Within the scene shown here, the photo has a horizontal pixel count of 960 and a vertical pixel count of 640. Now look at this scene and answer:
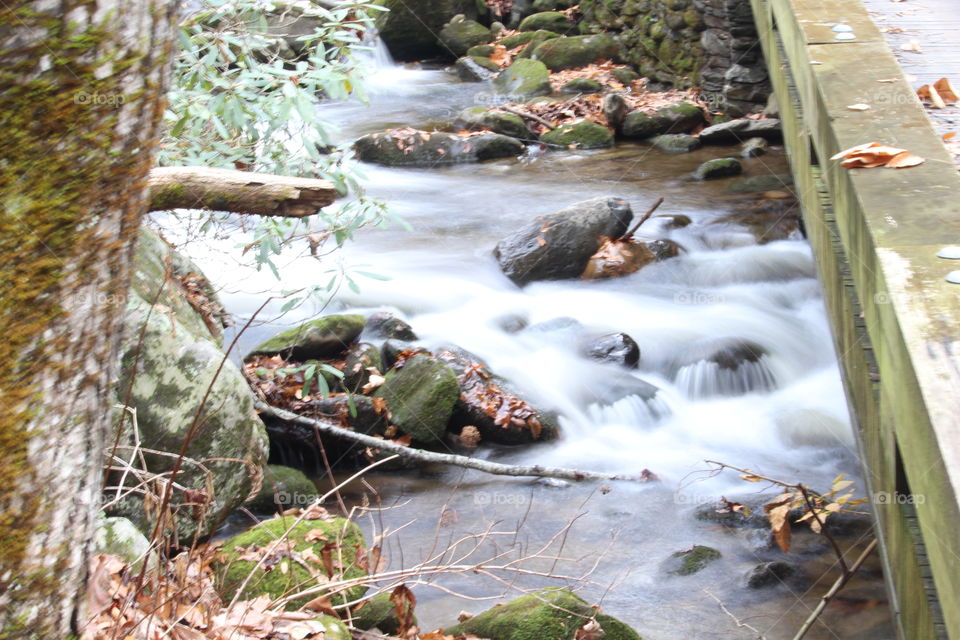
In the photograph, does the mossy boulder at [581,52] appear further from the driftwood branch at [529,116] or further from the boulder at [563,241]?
the boulder at [563,241]

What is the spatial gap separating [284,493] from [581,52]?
1182cm

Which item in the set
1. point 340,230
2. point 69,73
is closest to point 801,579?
point 340,230

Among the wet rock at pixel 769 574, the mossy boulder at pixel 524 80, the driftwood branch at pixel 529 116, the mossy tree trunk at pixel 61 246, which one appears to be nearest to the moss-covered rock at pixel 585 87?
the mossy boulder at pixel 524 80

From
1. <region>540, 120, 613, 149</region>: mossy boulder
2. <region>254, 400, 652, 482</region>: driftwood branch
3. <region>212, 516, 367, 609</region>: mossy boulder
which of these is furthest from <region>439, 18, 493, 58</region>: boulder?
<region>212, 516, 367, 609</region>: mossy boulder

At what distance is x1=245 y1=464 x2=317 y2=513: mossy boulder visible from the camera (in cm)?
529

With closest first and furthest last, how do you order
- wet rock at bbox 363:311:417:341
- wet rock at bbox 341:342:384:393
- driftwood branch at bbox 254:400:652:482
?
driftwood branch at bbox 254:400:652:482
wet rock at bbox 341:342:384:393
wet rock at bbox 363:311:417:341

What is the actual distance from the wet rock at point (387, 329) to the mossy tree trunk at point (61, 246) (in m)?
5.34

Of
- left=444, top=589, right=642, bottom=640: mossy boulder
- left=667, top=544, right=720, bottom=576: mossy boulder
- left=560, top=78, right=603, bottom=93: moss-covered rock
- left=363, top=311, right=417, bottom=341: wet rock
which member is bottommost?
left=363, top=311, right=417, bottom=341: wet rock

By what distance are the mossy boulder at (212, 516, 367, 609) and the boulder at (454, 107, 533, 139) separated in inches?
359

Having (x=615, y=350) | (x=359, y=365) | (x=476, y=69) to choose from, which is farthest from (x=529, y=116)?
(x=359, y=365)

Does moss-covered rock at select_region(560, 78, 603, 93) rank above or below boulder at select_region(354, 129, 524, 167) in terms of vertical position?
above

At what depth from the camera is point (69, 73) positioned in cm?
164

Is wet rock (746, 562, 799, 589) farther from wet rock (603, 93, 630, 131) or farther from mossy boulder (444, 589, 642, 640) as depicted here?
wet rock (603, 93, 630, 131)

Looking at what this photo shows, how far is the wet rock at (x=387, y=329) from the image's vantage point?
23.9 ft
